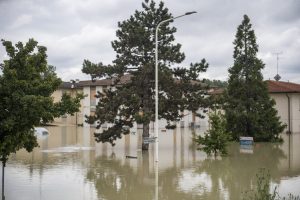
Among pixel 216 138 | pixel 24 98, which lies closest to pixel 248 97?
pixel 216 138

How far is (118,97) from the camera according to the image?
2914cm

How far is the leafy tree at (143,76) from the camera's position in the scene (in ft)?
96.9

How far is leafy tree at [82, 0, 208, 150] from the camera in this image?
1162 inches

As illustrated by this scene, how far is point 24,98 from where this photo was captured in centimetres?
1186

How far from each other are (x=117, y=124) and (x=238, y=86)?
16.3 meters

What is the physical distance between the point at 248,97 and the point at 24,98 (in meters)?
33.2

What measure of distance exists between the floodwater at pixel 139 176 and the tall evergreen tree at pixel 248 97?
474 inches

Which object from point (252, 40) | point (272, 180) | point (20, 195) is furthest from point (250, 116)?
point (20, 195)

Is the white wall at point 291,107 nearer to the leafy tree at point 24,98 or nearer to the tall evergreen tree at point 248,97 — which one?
the tall evergreen tree at point 248,97

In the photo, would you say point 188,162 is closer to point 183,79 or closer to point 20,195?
point 183,79

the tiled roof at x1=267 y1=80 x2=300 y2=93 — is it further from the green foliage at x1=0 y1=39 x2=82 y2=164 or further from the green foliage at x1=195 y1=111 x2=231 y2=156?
the green foliage at x1=0 y1=39 x2=82 y2=164

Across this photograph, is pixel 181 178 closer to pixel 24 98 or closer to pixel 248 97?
pixel 24 98

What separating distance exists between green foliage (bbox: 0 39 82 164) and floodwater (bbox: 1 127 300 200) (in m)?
2.95

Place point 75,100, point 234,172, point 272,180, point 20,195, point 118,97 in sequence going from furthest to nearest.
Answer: point 118,97 < point 234,172 < point 272,180 < point 20,195 < point 75,100
